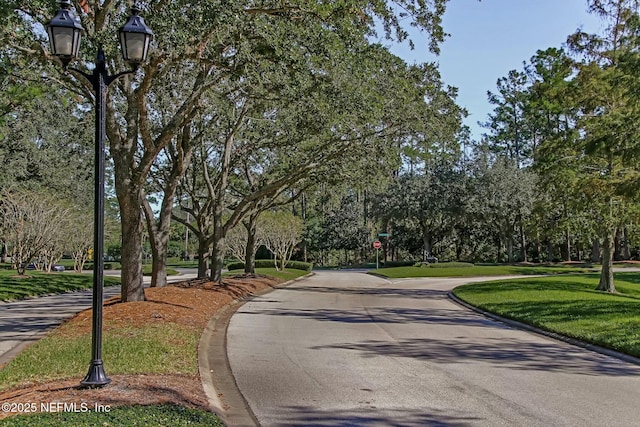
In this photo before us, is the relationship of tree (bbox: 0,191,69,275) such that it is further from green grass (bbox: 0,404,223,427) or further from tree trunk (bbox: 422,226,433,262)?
tree trunk (bbox: 422,226,433,262)

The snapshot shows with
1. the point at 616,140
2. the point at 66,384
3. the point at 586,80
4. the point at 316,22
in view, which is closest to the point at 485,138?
the point at 586,80

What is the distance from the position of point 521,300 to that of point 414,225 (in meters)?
40.8

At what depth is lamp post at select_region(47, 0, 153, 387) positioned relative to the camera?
6.80 m

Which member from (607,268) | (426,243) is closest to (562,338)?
(607,268)

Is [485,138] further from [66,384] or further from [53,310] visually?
[66,384]

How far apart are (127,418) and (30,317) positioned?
11.9 m

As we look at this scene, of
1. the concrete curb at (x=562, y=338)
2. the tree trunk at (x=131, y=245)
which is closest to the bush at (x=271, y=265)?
the concrete curb at (x=562, y=338)

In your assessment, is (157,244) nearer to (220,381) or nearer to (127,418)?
(220,381)

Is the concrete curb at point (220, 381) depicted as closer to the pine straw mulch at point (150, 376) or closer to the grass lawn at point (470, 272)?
the pine straw mulch at point (150, 376)

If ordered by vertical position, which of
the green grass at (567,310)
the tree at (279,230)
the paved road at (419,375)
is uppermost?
the tree at (279,230)

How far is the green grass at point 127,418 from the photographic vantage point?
17.0 feet

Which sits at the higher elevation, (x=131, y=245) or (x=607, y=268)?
(x=131, y=245)

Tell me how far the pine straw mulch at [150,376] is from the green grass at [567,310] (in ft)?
27.1

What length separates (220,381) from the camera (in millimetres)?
8344
